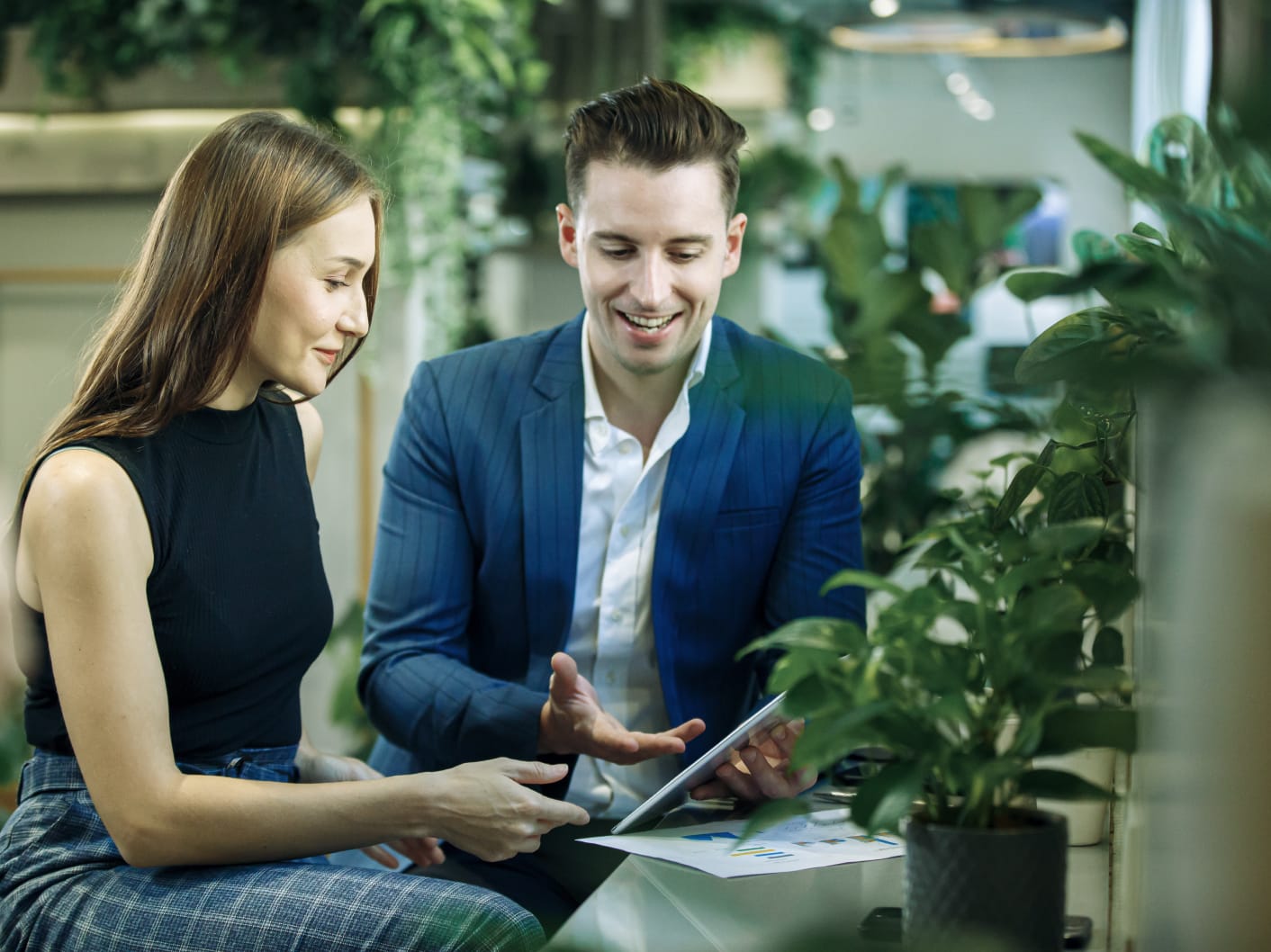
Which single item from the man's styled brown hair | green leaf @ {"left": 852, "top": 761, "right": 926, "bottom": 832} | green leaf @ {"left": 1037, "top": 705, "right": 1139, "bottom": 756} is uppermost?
the man's styled brown hair

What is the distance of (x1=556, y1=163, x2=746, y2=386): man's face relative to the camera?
1765 mm

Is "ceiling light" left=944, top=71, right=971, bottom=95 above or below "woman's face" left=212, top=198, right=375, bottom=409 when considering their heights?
above

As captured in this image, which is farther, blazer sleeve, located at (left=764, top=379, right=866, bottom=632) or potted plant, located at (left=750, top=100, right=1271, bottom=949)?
blazer sleeve, located at (left=764, top=379, right=866, bottom=632)

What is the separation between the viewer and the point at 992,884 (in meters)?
0.84

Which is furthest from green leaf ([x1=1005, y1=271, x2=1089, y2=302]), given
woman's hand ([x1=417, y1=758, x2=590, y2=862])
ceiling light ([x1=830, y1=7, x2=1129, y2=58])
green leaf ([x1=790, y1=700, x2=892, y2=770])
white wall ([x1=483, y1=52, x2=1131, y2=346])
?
white wall ([x1=483, y1=52, x2=1131, y2=346])

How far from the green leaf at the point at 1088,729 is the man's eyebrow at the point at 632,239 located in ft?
3.46

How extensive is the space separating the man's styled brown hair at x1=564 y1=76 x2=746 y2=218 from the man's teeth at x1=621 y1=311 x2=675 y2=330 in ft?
A: 0.59

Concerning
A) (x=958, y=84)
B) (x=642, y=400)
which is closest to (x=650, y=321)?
(x=642, y=400)

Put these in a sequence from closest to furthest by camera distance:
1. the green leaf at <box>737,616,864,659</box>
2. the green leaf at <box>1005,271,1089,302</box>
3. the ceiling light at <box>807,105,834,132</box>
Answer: the green leaf at <box>1005,271,1089,302</box>, the green leaf at <box>737,616,864,659</box>, the ceiling light at <box>807,105,834,132</box>

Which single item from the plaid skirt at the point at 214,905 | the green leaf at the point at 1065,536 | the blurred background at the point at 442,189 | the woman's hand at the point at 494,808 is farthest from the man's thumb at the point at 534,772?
the blurred background at the point at 442,189

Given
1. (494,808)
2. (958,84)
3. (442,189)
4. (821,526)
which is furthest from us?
(958,84)

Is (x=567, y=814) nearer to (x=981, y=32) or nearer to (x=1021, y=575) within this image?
(x=1021, y=575)

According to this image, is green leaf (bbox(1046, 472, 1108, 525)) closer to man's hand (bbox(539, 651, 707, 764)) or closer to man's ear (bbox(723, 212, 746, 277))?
man's hand (bbox(539, 651, 707, 764))

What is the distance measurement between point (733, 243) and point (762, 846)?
3.04ft
